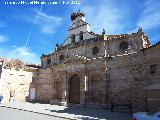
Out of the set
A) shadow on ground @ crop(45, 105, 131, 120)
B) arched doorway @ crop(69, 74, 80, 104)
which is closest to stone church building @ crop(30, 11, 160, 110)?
arched doorway @ crop(69, 74, 80, 104)

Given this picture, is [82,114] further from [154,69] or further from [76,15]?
[76,15]

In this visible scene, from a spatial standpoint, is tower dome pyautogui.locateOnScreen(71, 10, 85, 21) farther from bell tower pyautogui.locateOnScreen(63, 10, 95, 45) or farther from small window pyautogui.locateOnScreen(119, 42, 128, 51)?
small window pyautogui.locateOnScreen(119, 42, 128, 51)

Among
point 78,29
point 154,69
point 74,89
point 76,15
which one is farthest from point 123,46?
point 76,15

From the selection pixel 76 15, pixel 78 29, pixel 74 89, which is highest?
pixel 76 15

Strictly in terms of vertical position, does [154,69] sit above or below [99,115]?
above

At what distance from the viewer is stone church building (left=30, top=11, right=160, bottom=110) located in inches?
734

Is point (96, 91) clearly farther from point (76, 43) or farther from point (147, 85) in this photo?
point (76, 43)

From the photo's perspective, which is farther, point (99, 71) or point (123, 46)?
point (123, 46)

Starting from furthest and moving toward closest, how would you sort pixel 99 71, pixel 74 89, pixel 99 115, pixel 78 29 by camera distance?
pixel 78 29 < pixel 74 89 < pixel 99 71 < pixel 99 115

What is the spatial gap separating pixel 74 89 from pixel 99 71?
431cm

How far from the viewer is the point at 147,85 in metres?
17.3

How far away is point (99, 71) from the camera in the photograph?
2230 centimetres

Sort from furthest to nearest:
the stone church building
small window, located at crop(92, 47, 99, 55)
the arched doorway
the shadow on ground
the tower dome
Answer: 1. the tower dome
2. small window, located at crop(92, 47, 99, 55)
3. the arched doorway
4. the stone church building
5. the shadow on ground

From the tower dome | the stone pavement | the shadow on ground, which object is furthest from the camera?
the tower dome
